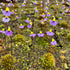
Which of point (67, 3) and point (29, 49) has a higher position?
point (67, 3)

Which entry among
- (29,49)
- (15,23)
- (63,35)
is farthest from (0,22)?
(63,35)

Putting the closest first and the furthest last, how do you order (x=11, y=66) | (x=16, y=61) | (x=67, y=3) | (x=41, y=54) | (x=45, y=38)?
(x=11, y=66) → (x=16, y=61) → (x=41, y=54) → (x=45, y=38) → (x=67, y=3)

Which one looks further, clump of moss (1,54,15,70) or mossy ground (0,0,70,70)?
mossy ground (0,0,70,70)

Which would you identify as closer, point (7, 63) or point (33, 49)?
point (7, 63)

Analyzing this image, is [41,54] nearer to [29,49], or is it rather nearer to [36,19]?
[29,49]

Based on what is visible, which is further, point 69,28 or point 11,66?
point 69,28

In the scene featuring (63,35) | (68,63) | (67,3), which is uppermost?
(67,3)

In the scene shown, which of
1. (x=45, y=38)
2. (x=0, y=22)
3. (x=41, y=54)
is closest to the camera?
(x=41, y=54)

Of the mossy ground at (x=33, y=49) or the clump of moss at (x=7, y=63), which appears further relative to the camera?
the mossy ground at (x=33, y=49)

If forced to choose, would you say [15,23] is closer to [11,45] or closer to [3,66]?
[11,45]

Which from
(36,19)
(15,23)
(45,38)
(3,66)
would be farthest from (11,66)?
(36,19)
